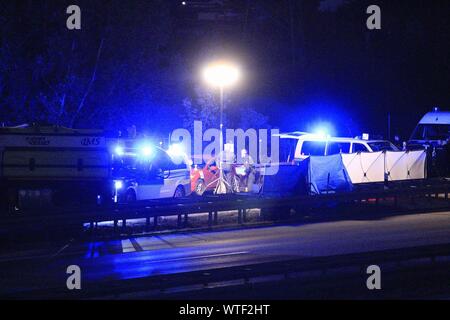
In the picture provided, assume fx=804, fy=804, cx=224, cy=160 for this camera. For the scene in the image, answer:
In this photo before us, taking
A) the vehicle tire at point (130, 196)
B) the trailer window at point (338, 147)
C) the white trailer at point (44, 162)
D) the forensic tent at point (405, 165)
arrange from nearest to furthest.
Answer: the white trailer at point (44, 162)
the vehicle tire at point (130, 196)
the forensic tent at point (405, 165)
the trailer window at point (338, 147)

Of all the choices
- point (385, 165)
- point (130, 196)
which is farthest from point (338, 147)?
point (130, 196)

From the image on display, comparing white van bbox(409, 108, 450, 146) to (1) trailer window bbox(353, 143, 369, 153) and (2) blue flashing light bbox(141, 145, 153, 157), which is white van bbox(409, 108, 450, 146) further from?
(2) blue flashing light bbox(141, 145, 153, 157)

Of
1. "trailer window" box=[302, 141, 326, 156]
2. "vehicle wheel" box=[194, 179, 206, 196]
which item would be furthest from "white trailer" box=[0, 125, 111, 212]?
"trailer window" box=[302, 141, 326, 156]

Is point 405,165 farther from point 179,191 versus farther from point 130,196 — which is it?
point 130,196

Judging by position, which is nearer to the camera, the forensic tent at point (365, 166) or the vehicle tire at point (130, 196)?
the vehicle tire at point (130, 196)

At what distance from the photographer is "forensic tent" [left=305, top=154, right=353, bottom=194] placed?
74.0ft

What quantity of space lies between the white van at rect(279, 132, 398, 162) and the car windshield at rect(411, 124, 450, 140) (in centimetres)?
789

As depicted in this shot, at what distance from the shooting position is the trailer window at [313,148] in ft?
91.4

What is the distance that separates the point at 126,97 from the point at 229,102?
867 centimetres

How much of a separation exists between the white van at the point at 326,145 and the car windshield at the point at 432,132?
789cm

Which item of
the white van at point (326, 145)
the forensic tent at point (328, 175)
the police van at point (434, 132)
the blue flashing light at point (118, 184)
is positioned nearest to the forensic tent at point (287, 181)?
the forensic tent at point (328, 175)

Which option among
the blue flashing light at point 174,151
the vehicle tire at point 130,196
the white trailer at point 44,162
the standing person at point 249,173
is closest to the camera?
the white trailer at point 44,162

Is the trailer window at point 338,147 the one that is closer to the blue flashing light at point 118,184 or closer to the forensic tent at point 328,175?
the forensic tent at point 328,175

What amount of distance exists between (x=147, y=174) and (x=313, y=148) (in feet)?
24.3
